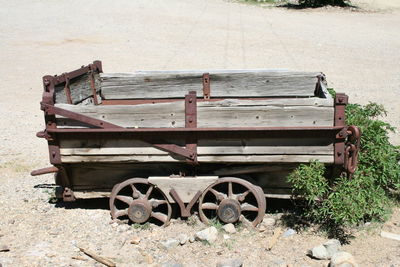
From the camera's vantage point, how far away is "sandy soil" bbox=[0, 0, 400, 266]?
491 centimetres

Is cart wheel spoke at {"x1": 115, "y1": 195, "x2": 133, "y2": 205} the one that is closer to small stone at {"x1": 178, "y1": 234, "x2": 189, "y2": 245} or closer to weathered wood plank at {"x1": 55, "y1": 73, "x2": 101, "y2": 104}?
small stone at {"x1": 178, "y1": 234, "x2": 189, "y2": 245}

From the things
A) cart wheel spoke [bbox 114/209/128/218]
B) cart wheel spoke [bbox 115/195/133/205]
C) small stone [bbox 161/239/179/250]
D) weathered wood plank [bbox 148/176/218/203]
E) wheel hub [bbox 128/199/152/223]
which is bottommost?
small stone [bbox 161/239/179/250]

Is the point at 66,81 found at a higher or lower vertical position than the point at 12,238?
higher

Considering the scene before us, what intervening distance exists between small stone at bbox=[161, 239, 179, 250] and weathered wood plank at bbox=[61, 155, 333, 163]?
0.87 meters

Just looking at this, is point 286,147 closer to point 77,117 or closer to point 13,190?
point 77,117

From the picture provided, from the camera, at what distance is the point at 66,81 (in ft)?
19.0

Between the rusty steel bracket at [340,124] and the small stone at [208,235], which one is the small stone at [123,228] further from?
the rusty steel bracket at [340,124]

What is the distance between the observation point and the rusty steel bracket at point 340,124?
456 centimetres

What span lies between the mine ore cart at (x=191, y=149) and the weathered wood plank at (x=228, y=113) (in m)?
0.01

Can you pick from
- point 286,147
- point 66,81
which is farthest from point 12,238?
point 286,147

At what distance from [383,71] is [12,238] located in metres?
11.8

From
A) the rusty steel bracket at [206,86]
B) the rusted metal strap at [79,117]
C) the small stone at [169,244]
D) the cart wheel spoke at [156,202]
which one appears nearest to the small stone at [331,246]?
the small stone at [169,244]

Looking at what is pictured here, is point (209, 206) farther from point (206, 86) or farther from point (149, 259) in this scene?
point (206, 86)

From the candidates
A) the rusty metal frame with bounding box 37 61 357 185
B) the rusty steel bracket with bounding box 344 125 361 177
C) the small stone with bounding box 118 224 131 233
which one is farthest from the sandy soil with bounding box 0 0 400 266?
the rusty metal frame with bounding box 37 61 357 185
